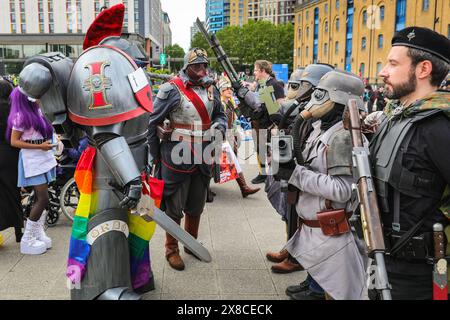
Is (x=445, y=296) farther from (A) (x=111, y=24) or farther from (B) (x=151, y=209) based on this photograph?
(A) (x=111, y=24)

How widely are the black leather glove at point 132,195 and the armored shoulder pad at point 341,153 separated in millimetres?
1199

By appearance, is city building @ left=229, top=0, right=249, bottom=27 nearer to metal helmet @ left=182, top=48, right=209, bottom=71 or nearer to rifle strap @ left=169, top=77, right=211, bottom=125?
metal helmet @ left=182, top=48, right=209, bottom=71

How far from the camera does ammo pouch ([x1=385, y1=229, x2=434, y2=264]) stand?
1963mm

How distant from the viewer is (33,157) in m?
4.39

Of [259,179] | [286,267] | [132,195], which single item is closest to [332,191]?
[132,195]

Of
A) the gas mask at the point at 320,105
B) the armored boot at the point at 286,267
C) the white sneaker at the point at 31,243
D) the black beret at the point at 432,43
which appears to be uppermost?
the black beret at the point at 432,43

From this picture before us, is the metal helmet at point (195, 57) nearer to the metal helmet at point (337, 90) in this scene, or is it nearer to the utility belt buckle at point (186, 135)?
the utility belt buckle at point (186, 135)

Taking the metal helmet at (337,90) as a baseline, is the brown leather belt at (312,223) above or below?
below

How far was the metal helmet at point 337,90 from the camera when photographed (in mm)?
2752

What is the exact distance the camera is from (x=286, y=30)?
281 ft

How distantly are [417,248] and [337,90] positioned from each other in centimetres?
118

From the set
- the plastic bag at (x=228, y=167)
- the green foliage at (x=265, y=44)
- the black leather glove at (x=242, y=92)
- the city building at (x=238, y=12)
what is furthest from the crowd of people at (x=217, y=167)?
the city building at (x=238, y=12)
